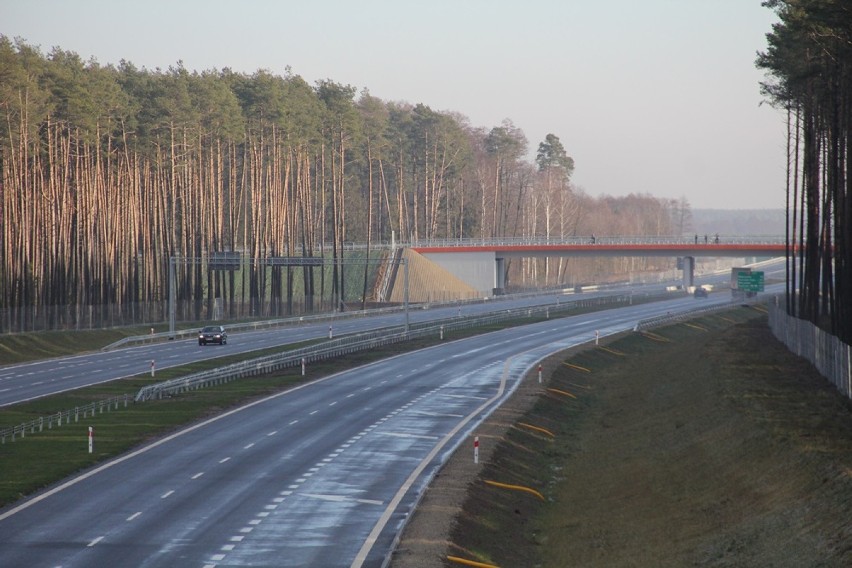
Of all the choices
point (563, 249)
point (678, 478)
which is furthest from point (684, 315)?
point (678, 478)

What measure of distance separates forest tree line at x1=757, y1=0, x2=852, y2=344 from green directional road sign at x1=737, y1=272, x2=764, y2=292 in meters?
55.7

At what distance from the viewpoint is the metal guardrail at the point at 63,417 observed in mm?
44781

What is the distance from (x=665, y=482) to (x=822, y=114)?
3874 centimetres

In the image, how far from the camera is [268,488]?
1341 inches

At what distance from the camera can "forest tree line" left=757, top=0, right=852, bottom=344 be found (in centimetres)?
5144

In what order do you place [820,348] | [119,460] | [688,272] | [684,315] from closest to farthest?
[119,460]
[820,348]
[684,315]
[688,272]

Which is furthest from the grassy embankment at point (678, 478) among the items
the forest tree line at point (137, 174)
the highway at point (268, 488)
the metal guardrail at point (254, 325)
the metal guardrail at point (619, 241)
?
the metal guardrail at point (619, 241)

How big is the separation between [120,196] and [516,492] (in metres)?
87.8

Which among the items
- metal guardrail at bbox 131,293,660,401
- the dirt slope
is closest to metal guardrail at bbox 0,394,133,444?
metal guardrail at bbox 131,293,660,401

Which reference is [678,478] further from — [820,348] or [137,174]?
[137,174]

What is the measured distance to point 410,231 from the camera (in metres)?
197

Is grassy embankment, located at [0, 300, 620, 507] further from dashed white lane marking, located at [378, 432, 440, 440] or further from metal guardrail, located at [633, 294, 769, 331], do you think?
metal guardrail, located at [633, 294, 769, 331]

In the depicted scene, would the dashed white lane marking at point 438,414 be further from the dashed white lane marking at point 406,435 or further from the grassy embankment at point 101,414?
the grassy embankment at point 101,414

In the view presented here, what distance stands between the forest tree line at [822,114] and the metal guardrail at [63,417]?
32.2 meters
